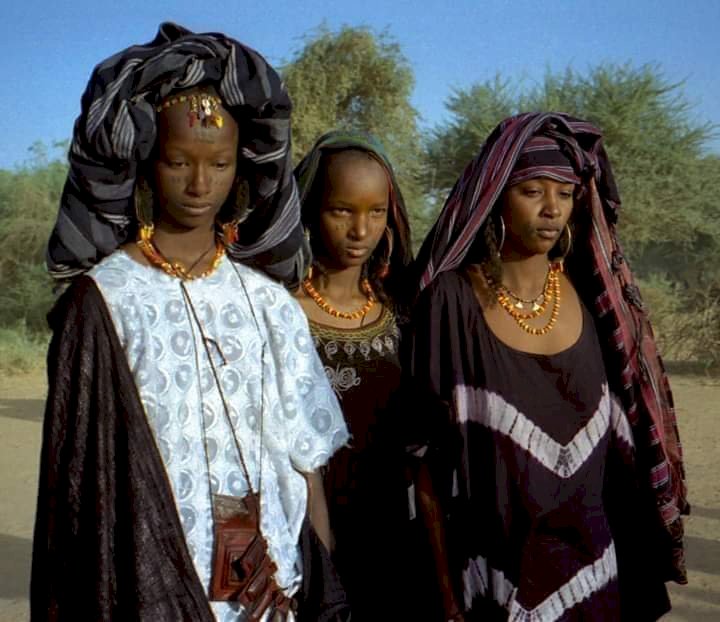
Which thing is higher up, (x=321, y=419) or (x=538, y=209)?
(x=538, y=209)

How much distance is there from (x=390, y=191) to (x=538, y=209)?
54 cm

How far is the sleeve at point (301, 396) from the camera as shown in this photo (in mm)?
2227

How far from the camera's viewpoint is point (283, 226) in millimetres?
2279

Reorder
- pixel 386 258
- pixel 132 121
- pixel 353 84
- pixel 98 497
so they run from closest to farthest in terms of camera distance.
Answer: pixel 98 497
pixel 132 121
pixel 386 258
pixel 353 84

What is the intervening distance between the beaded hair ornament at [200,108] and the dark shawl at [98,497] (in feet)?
1.49

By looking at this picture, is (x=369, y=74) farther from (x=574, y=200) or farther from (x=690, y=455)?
(x=574, y=200)

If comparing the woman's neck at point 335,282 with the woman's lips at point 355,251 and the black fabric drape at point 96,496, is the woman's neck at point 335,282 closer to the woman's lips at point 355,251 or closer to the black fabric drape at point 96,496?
the woman's lips at point 355,251

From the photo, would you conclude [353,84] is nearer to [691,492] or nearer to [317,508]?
[691,492]

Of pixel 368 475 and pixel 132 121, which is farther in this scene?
pixel 368 475

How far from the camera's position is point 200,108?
2.06 metres

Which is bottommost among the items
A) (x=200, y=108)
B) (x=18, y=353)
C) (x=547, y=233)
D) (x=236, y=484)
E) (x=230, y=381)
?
(x=18, y=353)

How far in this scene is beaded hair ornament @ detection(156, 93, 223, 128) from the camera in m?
2.05

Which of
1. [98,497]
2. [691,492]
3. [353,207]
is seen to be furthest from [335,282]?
[691,492]

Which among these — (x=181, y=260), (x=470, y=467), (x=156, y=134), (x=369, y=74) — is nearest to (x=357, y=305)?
(x=470, y=467)
